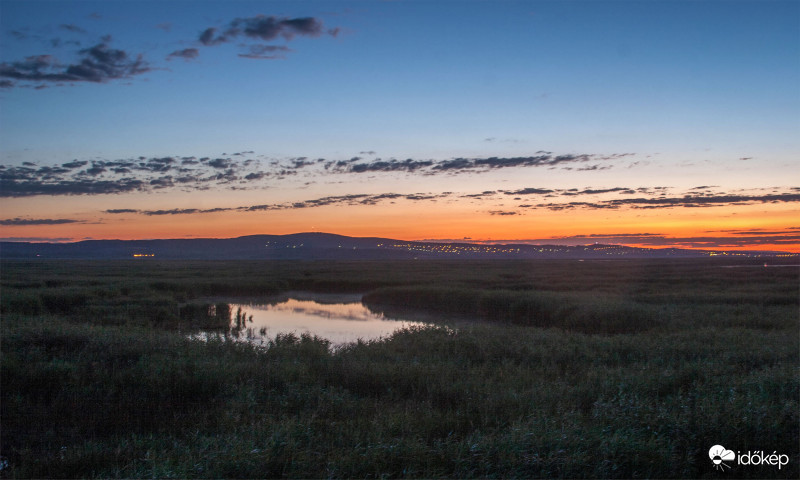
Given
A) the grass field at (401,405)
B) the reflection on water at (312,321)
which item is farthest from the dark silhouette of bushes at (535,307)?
the grass field at (401,405)

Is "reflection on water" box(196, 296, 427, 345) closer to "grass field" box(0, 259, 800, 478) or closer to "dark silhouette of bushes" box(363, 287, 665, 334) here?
→ "dark silhouette of bushes" box(363, 287, 665, 334)

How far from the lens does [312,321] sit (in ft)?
88.7

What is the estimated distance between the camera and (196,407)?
926 centimetres

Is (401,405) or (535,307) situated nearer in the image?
(401,405)

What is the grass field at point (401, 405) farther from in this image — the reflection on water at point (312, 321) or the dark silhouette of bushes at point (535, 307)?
the reflection on water at point (312, 321)

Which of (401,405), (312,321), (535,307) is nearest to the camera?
(401,405)

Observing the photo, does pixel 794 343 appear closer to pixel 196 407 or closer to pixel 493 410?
pixel 493 410

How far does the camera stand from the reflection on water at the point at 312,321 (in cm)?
2192

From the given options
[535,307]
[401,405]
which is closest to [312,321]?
[535,307]

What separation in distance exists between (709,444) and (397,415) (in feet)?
14.6

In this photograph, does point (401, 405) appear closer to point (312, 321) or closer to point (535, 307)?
point (312, 321)

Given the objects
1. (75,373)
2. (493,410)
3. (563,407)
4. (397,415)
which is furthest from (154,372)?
(563,407)

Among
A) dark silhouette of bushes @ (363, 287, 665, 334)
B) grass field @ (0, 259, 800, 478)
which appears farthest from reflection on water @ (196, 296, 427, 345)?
grass field @ (0, 259, 800, 478)

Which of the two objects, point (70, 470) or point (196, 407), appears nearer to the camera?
point (70, 470)
